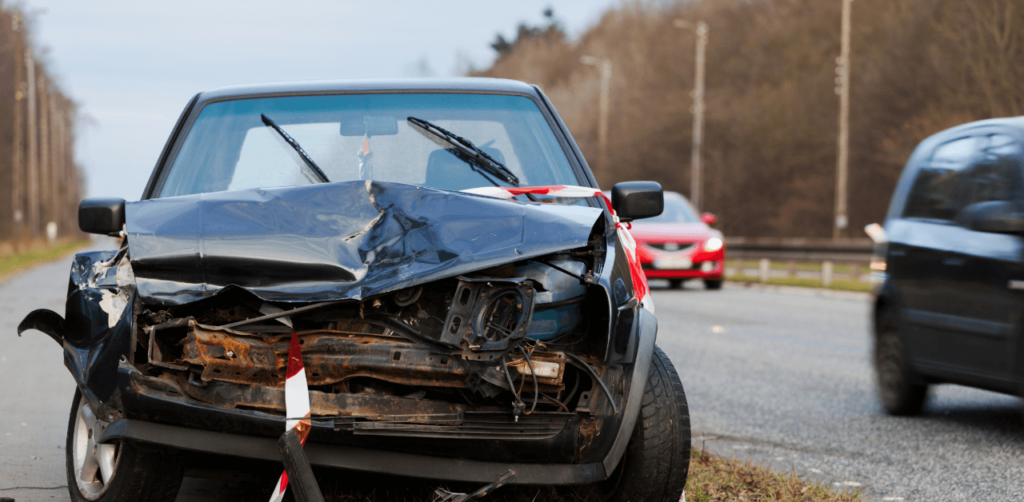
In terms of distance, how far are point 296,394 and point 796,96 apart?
1708 inches

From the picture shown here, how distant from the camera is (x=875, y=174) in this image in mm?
38562

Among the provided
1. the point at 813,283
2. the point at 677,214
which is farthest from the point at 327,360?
the point at 813,283

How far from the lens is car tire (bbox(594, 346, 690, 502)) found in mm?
3443

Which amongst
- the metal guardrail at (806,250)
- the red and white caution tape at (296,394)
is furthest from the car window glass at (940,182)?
the metal guardrail at (806,250)

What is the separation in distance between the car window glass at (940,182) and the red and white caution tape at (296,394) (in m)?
4.60

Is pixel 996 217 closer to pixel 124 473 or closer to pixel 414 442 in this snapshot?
pixel 414 442

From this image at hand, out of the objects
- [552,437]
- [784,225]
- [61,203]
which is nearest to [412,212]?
[552,437]

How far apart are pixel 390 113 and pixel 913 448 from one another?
3.46 m

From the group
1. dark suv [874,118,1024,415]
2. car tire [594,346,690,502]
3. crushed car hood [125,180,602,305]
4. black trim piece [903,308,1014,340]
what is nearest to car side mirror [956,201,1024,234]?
dark suv [874,118,1024,415]

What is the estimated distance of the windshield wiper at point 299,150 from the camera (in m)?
4.08

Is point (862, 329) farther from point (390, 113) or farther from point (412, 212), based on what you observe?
point (412, 212)

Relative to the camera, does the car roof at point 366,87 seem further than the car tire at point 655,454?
Yes

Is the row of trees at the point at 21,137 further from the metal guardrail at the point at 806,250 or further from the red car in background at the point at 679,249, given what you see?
the red car in background at the point at 679,249

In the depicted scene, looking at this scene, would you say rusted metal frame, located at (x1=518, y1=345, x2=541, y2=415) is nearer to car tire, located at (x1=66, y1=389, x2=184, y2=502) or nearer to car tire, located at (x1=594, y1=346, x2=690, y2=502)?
car tire, located at (x1=594, y1=346, x2=690, y2=502)
